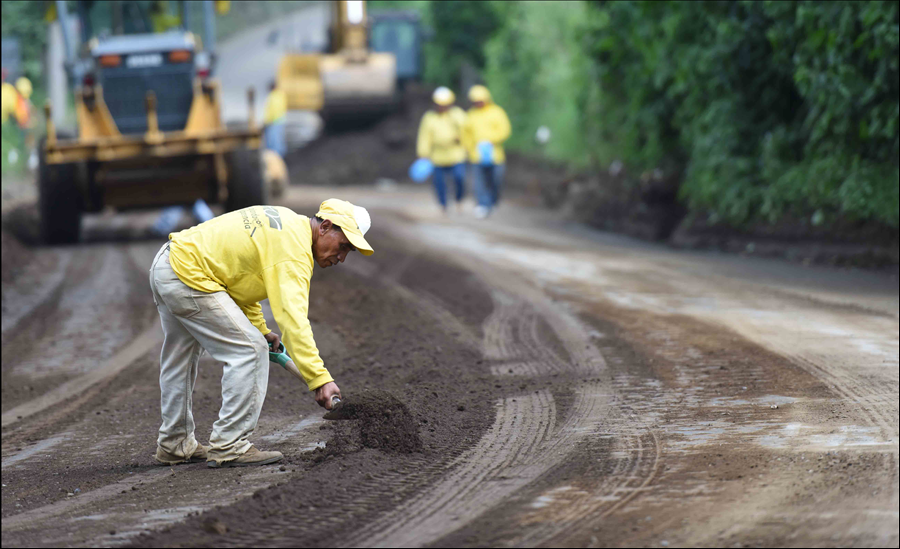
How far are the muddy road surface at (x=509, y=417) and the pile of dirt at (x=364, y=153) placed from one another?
14265mm

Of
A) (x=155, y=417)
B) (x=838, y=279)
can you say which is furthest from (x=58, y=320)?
(x=838, y=279)

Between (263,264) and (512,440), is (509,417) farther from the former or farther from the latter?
(263,264)

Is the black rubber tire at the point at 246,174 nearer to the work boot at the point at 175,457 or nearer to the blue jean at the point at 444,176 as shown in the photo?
the blue jean at the point at 444,176

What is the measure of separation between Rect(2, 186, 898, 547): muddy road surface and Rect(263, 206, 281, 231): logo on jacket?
1216mm

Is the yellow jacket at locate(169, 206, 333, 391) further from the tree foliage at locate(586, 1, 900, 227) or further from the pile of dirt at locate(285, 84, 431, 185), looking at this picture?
the pile of dirt at locate(285, 84, 431, 185)

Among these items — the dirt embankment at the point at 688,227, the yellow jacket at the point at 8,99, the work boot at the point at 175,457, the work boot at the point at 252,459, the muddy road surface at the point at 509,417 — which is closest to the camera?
the muddy road surface at the point at 509,417

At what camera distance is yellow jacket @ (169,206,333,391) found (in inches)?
193

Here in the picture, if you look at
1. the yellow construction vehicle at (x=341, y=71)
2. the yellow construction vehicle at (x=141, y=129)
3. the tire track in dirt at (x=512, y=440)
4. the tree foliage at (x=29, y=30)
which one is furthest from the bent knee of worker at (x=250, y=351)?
the yellow construction vehicle at (x=341, y=71)

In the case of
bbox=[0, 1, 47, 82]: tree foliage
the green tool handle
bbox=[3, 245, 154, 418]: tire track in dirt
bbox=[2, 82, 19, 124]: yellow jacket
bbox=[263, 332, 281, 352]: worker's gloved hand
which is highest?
bbox=[0, 1, 47, 82]: tree foliage

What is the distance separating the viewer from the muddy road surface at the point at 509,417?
13.9 ft

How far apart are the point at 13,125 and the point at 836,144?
536 inches

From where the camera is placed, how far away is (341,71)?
24.8m

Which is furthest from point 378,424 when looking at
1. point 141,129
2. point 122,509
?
point 141,129

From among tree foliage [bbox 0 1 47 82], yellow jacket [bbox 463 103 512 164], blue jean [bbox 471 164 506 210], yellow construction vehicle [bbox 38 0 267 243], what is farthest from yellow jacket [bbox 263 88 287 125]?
yellow construction vehicle [bbox 38 0 267 243]
